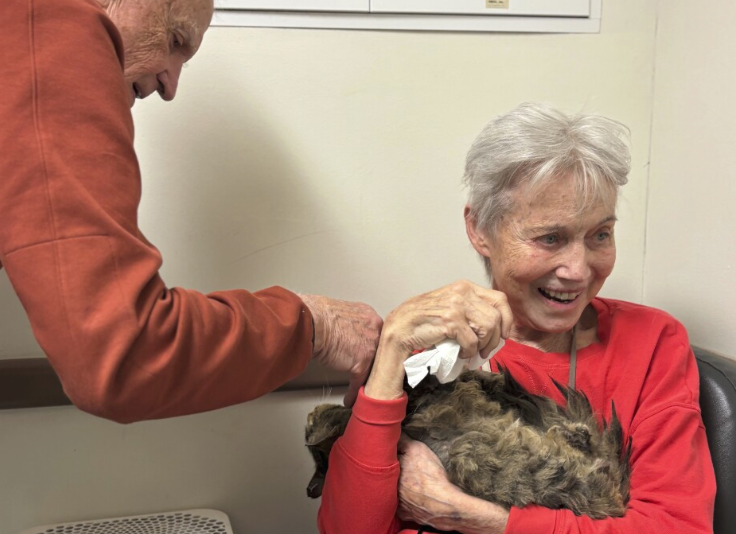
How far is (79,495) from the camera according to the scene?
1.80 m

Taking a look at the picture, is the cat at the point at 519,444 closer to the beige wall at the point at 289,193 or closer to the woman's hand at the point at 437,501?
the woman's hand at the point at 437,501

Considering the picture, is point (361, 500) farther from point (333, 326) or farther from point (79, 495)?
point (79, 495)

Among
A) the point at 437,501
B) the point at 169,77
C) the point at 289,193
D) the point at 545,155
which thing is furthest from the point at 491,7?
the point at 437,501

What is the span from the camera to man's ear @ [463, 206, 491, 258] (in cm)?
150

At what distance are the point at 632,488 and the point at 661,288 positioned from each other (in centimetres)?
84

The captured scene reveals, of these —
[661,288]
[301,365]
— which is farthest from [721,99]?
[301,365]

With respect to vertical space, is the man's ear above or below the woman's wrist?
above

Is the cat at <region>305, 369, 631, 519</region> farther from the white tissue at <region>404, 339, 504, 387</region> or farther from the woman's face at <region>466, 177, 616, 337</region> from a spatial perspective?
the woman's face at <region>466, 177, 616, 337</region>

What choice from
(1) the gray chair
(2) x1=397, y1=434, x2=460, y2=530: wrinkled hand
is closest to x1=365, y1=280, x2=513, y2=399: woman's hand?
(2) x1=397, y1=434, x2=460, y2=530: wrinkled hand

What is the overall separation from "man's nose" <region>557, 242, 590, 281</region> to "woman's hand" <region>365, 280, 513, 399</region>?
24cm

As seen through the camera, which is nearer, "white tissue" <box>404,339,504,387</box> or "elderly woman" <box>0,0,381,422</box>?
"elderly woman" <box>0,0,381,422</box>

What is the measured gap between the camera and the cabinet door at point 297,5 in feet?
5.54

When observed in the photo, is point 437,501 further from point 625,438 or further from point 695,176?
point 695,176

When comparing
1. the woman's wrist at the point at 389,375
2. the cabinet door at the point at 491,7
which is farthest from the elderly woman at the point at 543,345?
the cabinet door at the point at 491,7
